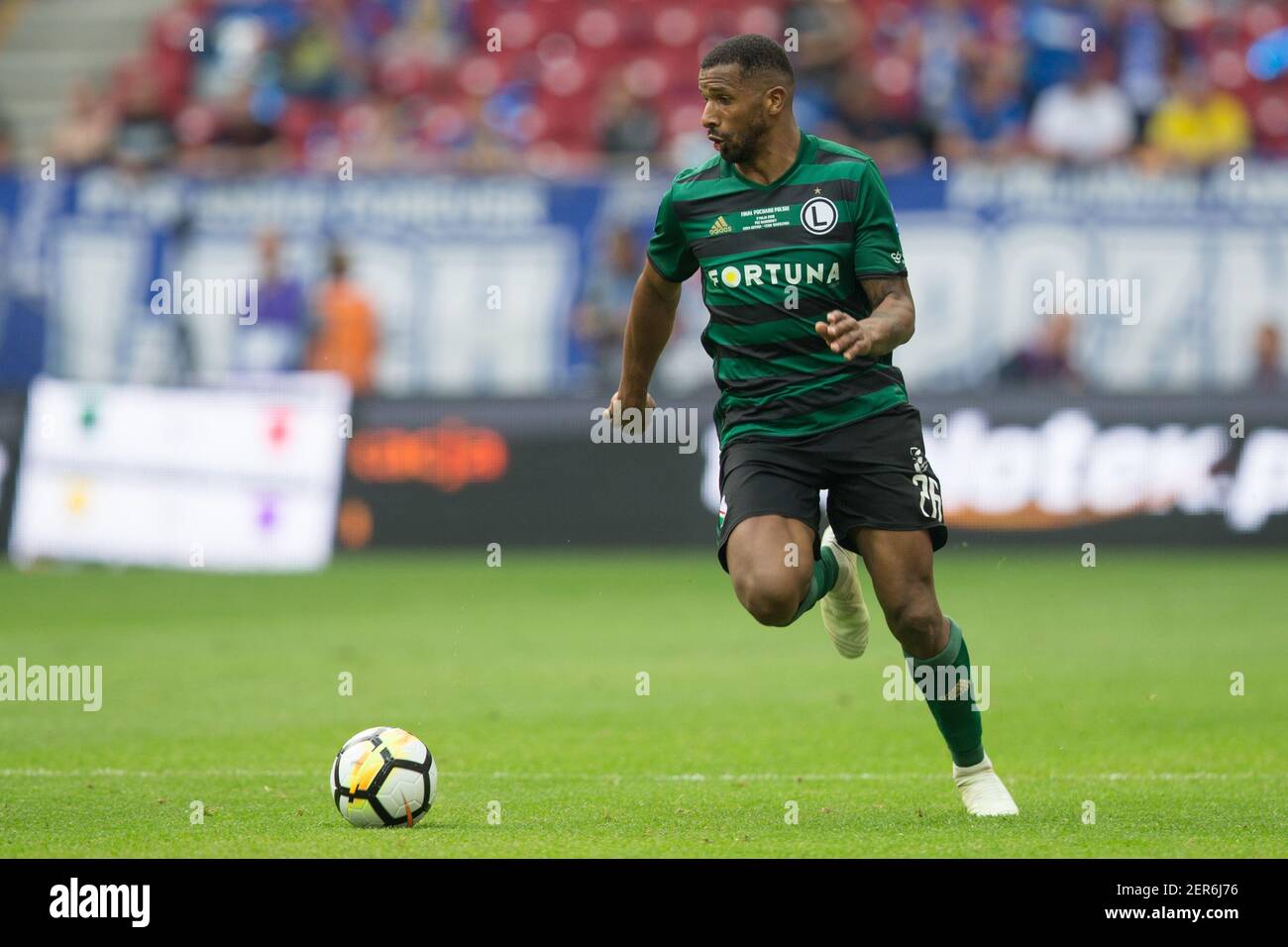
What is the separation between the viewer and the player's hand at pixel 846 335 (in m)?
6.21

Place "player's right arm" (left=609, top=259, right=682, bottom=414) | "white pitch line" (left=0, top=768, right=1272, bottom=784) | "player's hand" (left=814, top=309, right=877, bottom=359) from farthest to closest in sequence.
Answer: "white pitch line" (left=0, top=768, right=1272, bottom=784), "player's right arm" (left=609, top=259, right=682, bottom=414), "player's hand" (left=814, top=309, right=877, bottom=359)

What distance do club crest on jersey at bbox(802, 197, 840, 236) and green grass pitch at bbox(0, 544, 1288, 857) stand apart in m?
1.95

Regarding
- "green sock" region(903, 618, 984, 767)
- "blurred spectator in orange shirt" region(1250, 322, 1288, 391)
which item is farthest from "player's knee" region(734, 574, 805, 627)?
"blurred spectator in orange shirt" region(1250, 322, 1288, 391)

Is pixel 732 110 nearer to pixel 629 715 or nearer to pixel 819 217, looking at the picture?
pixel 819 217

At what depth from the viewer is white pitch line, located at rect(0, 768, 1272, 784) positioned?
25.1ft

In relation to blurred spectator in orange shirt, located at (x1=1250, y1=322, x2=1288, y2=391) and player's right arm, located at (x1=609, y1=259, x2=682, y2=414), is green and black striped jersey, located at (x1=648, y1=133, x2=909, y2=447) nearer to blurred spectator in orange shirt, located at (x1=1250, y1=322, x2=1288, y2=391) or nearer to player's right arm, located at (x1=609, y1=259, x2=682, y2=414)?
player's right arm, located at (x1=609, y1=259, x2=682, y2=414)

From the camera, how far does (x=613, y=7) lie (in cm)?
2275

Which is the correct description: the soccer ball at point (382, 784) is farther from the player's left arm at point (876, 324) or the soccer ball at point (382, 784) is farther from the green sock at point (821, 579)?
the player's left arm at point (876, 324)

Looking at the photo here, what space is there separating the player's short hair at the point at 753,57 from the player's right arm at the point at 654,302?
1.52 ft

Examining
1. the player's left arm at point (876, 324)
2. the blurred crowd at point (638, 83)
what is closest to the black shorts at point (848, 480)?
the player's left arm at point (876, 324)

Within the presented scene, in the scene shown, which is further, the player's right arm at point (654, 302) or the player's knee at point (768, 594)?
the player's right arm at point (654, 302)

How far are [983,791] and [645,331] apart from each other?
198cm
